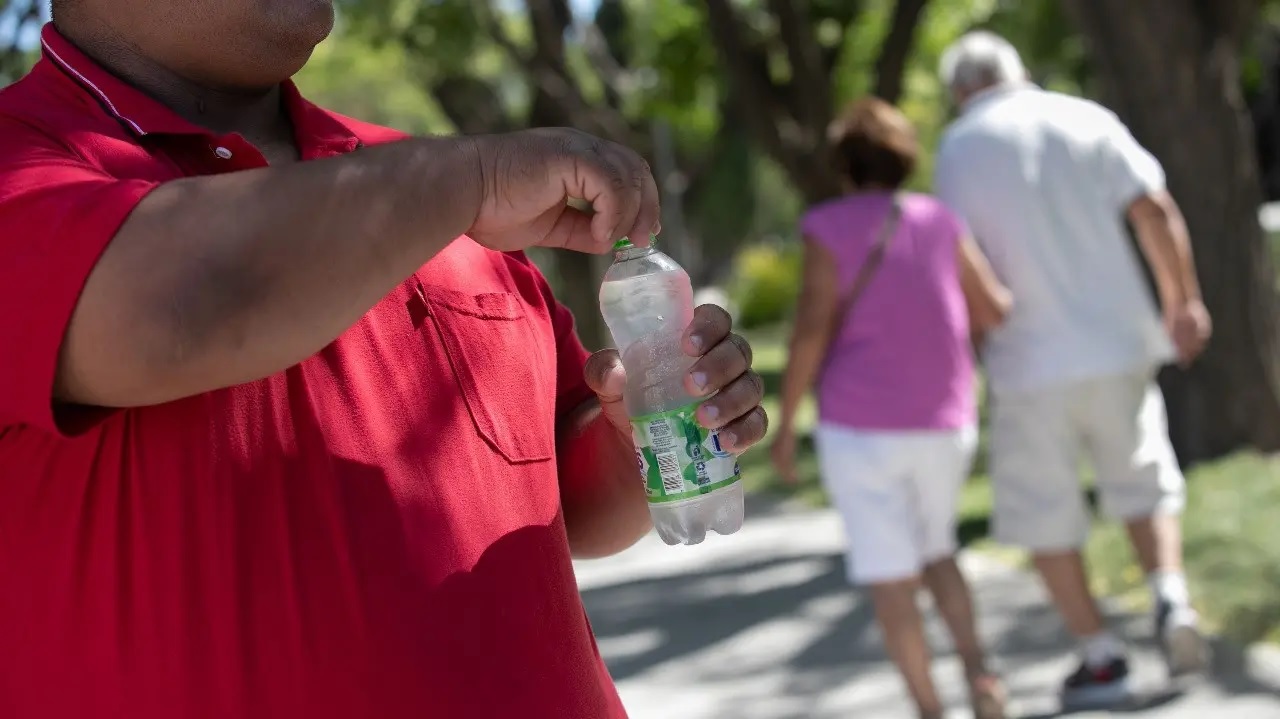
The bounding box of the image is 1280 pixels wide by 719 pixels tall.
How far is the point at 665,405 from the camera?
2.23 meters

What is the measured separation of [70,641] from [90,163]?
0.52m

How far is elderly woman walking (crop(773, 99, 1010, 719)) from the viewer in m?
5.57

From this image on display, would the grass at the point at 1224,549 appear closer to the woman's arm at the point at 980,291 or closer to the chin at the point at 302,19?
the woman's arm at the point at 980,291

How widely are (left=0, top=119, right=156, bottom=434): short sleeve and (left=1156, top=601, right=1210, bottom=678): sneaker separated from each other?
4.86 meters

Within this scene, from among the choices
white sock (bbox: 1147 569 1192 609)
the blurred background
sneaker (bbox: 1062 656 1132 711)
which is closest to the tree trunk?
the blurred background

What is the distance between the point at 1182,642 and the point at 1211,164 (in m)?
3.28

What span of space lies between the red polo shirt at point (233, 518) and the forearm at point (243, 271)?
0.05m

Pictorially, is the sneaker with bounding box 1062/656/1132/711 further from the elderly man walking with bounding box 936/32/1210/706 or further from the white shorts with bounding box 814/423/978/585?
the white shorts with bounding box 814/423/978/585

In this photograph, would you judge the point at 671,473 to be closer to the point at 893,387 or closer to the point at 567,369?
the point at 567,369

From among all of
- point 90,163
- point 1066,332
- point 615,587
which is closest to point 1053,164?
point 1066,332

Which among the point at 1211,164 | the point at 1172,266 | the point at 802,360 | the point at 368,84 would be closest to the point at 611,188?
the point at 802,360

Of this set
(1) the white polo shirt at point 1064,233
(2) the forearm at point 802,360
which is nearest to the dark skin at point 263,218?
(2) the forearm at point 802,360

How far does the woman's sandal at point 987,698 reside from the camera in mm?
5590

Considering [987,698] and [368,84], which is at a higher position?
[987,698]
